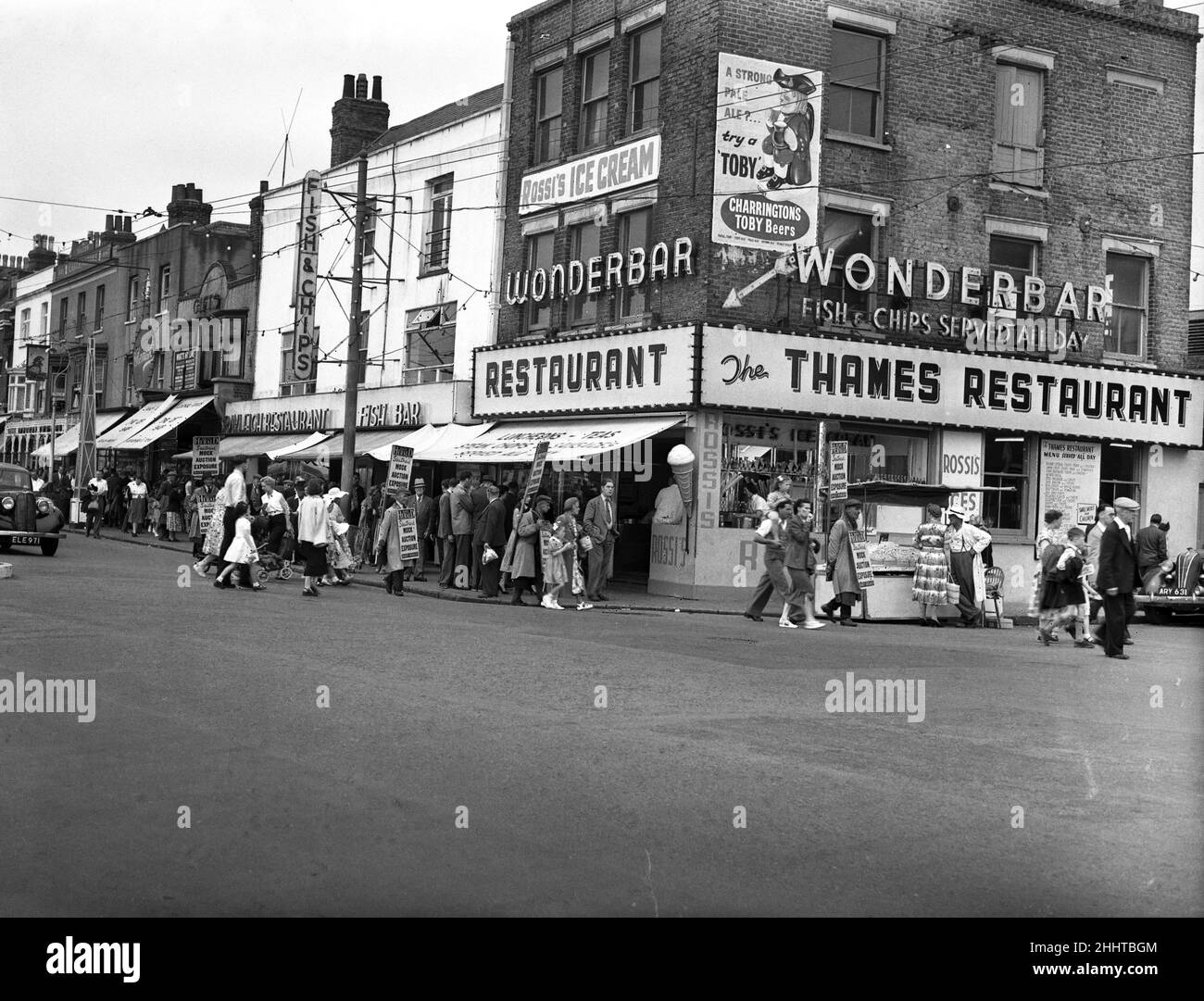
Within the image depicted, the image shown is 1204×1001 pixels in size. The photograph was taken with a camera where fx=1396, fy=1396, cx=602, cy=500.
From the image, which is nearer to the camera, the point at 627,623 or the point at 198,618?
the point at 198,618

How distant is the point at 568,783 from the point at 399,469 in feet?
55.9

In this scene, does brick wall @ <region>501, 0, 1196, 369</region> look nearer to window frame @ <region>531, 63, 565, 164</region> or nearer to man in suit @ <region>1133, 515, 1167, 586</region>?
window frame @ <region>531, 63, 565, 164</region>

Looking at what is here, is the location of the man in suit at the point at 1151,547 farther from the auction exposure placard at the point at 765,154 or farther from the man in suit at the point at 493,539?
the man in suit at the point at 493,539

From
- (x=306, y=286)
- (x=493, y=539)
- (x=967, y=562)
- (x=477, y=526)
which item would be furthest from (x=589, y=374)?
(x=306, y=286)

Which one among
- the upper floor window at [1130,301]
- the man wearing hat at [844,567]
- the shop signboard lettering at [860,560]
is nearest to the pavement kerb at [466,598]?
the man wearing hat at [844,567]

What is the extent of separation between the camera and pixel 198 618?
15484mm

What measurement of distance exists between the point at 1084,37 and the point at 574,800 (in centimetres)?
2454

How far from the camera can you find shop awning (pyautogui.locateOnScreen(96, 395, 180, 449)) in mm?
44656

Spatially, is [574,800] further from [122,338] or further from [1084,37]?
[122,338]

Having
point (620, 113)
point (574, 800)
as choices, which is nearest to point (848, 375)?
point (620, 113)

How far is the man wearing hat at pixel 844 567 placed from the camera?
20.3 m

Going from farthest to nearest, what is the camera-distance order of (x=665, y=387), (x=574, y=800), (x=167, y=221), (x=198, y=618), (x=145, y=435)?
1. (x=167, y=221)
2. (x=145, y=435)
3. (x=665, y=387)
4. (x=198, y=618)
5. (x=574, y=800)

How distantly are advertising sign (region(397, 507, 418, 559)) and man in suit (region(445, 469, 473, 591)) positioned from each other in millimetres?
886

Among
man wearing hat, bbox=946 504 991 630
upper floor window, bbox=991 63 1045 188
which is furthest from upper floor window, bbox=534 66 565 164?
man wearing hat, bbox=946 504 991 630
